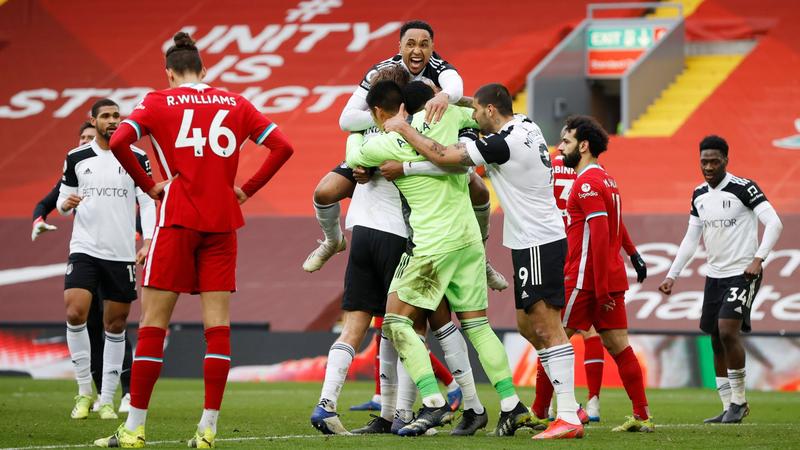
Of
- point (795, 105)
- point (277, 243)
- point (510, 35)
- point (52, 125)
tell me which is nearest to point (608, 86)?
point (510, 35)

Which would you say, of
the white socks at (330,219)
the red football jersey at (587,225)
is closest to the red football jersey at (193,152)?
the white socks at (330,219)

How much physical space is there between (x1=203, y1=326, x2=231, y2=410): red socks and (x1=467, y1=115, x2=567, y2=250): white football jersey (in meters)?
2.06

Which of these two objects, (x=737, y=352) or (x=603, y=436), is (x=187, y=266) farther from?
(x=737, y=352)

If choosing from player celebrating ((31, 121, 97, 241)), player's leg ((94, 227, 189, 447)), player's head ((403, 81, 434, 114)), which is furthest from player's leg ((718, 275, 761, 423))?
player celebrating ((31, 121, 97, 241))

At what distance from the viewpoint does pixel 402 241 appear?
8672 mm

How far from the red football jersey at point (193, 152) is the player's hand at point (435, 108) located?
142 cm

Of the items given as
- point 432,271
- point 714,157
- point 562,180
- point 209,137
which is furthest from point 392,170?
point 714,157

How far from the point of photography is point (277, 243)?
21578 millimetres

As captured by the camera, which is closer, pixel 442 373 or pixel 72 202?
pixel 72 202

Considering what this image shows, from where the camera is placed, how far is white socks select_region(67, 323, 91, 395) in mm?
10711

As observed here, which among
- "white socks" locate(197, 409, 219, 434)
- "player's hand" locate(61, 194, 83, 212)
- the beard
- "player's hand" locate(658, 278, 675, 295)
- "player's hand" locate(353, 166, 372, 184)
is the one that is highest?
the beard

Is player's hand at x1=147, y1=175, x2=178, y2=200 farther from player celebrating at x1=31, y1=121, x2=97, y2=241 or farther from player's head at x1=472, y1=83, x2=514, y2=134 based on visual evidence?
player celebrating at x1=31, y1=121, x2=97, y2=241

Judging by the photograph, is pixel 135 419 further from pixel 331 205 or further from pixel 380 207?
pixel 331 205

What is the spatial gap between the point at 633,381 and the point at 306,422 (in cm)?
257
